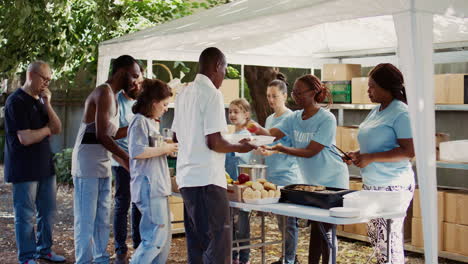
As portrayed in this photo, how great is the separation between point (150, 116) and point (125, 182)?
109 centimetres

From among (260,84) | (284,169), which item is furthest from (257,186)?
(260,84)

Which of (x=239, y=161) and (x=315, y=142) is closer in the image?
(x=315, y=142)

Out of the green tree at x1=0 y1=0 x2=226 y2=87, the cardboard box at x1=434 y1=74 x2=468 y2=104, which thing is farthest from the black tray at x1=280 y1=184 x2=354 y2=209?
the green tree at x1=0 y1=0 x2=226 y2=87

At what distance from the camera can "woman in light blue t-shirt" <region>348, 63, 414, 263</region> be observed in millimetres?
4420

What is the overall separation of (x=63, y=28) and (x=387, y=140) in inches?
216

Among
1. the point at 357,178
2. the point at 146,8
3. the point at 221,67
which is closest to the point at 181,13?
the point at 146,8

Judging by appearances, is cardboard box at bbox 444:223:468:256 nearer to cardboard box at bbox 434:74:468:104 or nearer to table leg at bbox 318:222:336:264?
A: cardboard box at bbox 434:74:468:104

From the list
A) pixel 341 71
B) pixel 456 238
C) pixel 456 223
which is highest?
pixel 341 71

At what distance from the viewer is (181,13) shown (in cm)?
998

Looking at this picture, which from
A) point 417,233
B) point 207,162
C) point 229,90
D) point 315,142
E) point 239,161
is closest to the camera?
point 207,162

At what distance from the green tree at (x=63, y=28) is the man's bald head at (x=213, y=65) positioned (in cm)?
383

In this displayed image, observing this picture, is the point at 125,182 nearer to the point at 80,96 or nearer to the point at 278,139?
the point at 278,139

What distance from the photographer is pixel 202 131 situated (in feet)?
13.9

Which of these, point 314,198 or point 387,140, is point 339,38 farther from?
point 314,198
